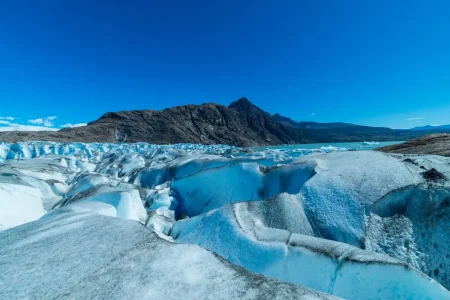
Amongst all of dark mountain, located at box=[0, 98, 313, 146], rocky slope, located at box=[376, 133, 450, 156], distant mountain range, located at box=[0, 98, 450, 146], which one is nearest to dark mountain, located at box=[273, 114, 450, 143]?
distant mountain range, located at box=[0, 98, 450, 146]

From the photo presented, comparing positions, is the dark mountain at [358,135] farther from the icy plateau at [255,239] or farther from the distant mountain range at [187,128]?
the icy plateau at [255,239]

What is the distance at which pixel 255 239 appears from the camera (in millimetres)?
2541

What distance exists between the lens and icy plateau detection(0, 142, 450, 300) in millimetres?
1276

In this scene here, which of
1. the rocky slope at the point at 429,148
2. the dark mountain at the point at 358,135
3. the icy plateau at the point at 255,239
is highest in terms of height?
the dark mountain at the point at 358,135

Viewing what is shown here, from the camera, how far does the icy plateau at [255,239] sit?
1.28 meters

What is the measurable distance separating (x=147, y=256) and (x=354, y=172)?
3.34 m

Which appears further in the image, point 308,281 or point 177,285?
point 308,281

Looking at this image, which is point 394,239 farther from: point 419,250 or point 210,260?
point 210,260

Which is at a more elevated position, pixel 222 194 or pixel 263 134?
pixel 263 134

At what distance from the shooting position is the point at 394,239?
2.73m

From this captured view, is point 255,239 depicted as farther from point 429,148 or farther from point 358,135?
point 358,135

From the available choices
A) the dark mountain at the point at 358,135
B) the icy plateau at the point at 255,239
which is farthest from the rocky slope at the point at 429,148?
the dark mountain at the point at 358,135

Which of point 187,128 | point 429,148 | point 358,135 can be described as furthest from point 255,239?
point 358,135

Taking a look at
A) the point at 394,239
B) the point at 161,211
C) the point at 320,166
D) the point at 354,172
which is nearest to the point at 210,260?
the point at 394,239
